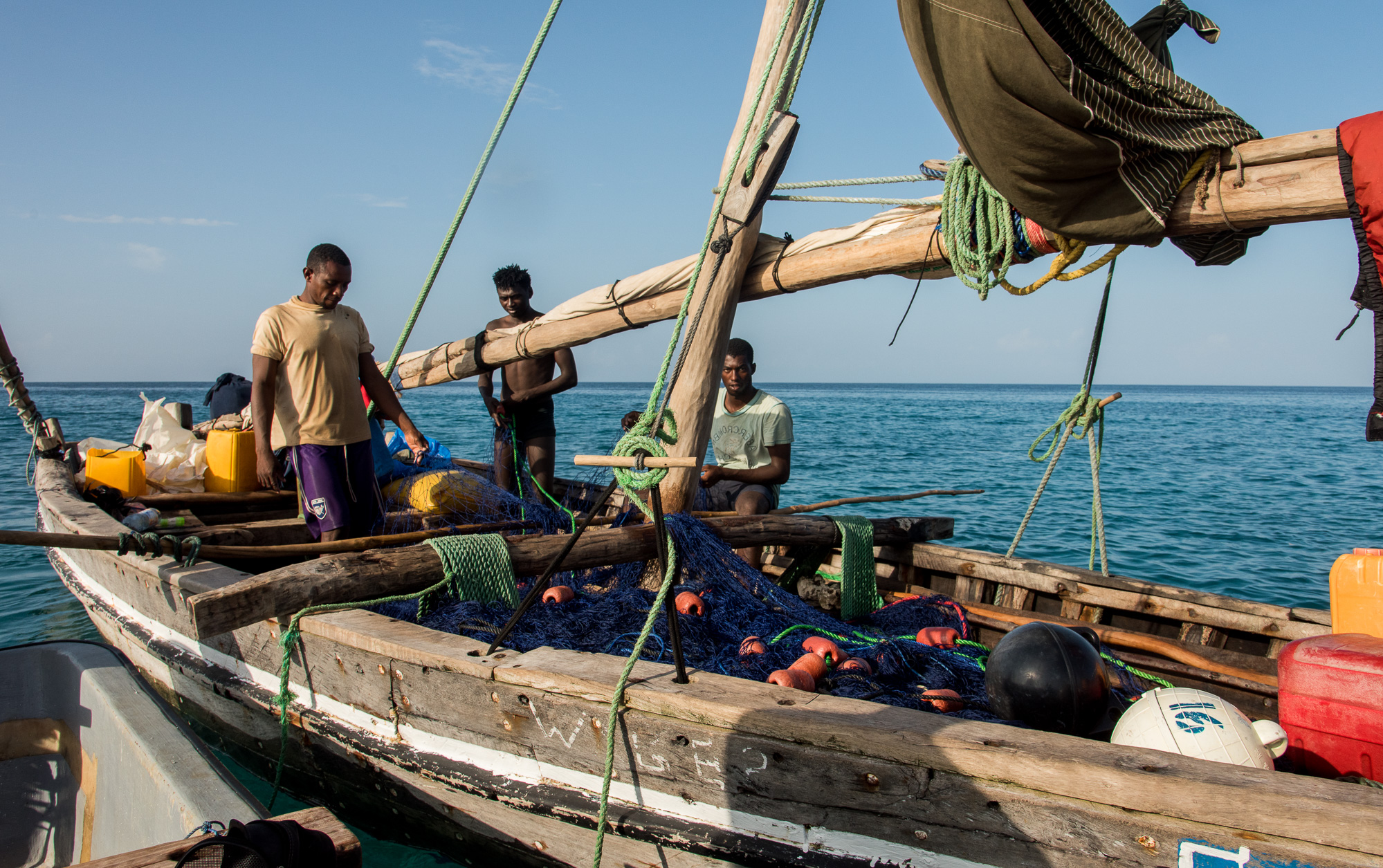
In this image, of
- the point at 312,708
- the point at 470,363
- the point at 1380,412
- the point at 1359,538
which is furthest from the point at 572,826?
the point at 1359,538

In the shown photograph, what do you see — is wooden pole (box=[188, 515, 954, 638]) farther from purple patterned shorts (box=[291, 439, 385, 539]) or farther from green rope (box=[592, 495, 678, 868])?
green rope (box=[592, 495, 678, 868])

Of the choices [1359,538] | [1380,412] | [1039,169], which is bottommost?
[1359,538]

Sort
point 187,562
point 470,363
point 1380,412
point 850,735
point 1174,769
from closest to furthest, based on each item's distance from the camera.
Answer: point 1174,769, point 850,735, point 1380,412, point 187,562, point 470,363

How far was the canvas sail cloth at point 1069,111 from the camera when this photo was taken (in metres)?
2.38

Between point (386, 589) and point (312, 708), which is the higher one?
point (386, 589)

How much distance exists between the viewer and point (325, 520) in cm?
416

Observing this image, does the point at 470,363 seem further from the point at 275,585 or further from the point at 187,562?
the point at 275,585

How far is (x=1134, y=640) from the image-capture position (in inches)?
140

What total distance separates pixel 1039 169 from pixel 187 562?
12.0 feet

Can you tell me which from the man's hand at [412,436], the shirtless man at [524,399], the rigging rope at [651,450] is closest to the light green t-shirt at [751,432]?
the shirtless man at [524,399]

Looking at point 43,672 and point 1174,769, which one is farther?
point 43,672

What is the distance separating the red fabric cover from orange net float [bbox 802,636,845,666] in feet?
6.85

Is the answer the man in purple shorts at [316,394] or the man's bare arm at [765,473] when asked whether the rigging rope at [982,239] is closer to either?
the man's bare arm at [765,473]

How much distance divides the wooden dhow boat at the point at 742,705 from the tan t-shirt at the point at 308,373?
702 millimetres
